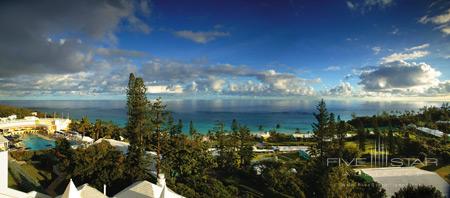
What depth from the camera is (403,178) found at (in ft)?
76.2

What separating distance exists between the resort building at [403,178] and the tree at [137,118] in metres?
17.1

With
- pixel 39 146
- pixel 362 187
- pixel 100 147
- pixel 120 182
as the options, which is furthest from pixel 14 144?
pixel 362 187

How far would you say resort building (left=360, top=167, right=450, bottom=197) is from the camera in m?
22.3

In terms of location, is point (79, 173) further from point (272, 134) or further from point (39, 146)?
point (272, 134)

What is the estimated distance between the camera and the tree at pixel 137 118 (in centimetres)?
1922

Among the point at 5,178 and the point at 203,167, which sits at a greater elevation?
the point at 5,178

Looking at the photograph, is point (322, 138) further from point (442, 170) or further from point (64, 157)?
point (64, 157)

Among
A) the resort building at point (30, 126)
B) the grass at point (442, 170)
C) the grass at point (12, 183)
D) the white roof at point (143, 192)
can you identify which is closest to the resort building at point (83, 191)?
the white roof at point (143, 192)

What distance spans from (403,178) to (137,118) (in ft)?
66.3

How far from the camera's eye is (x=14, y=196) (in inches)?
440

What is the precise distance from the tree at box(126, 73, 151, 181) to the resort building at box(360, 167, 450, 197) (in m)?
17.1

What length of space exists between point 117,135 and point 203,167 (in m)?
18.6

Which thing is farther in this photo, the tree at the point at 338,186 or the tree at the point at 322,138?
the tree at the point at 322,138

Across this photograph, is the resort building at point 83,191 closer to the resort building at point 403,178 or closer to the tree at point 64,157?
the tree at point 64,157
